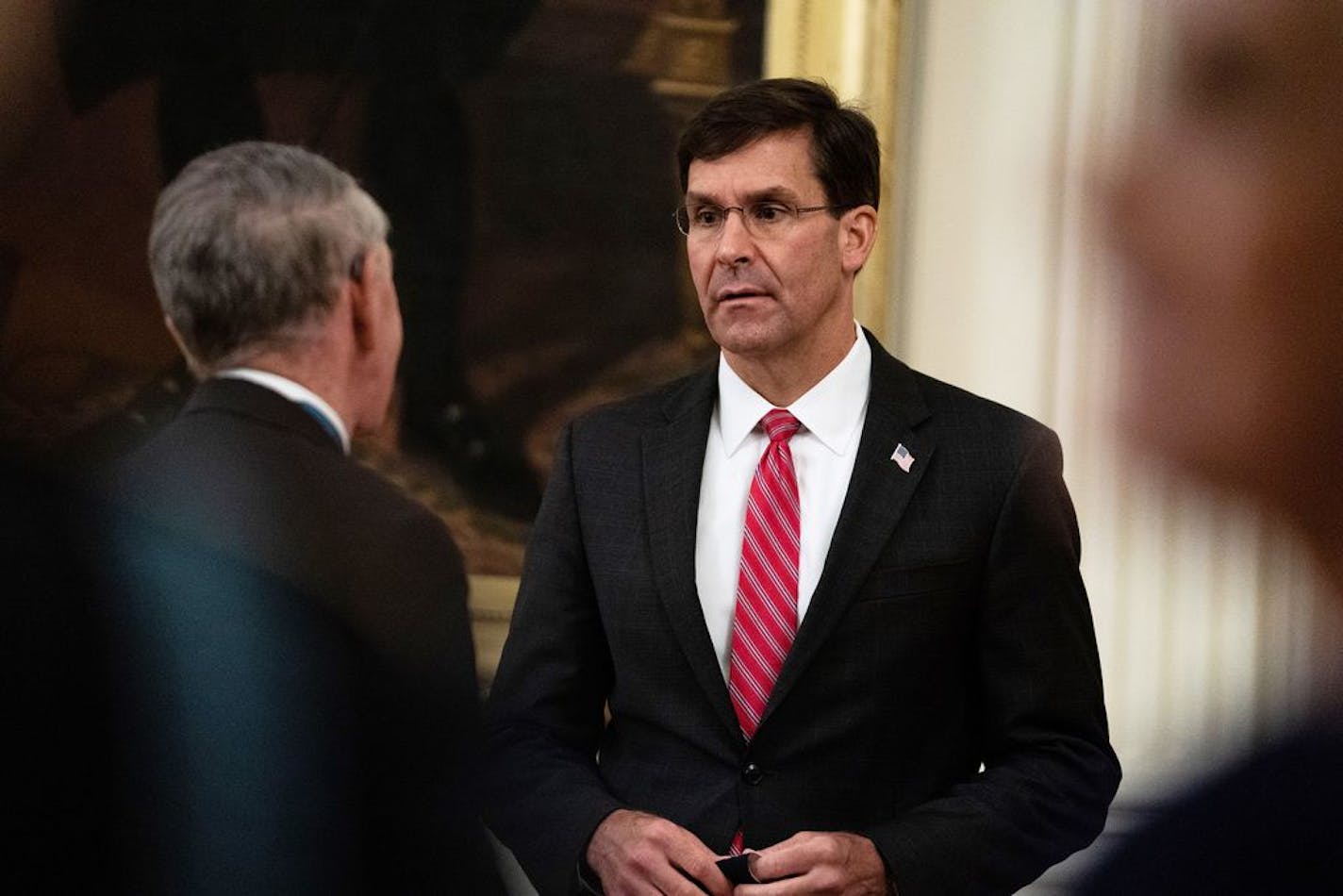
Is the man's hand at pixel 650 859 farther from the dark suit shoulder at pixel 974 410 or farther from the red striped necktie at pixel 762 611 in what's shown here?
the dark suit shoulder at pixel 974 410

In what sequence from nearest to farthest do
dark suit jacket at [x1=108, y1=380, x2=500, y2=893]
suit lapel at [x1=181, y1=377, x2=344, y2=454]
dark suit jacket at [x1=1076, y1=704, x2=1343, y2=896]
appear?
dark suit jacket at [x1=1076, y1=704, x2=1343, y2=896]
dark suit jacket at [x1=108, y1=380, x2=500, y2=893]
suit lapel at [x1=181, y1=377, x2=344, y2=454]

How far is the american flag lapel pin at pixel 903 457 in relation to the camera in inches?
81.4

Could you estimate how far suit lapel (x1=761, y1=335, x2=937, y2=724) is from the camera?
6.51ft

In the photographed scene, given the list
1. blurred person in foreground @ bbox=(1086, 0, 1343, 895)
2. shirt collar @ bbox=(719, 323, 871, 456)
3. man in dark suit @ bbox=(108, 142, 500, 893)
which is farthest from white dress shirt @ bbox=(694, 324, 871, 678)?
blurred person in foreground @ bbox=(1086, 0, 1343, 895)

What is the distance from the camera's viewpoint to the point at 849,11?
3.33 meters

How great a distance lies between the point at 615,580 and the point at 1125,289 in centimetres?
135

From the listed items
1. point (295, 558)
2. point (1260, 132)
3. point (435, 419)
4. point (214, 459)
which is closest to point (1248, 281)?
point (1260, 132)

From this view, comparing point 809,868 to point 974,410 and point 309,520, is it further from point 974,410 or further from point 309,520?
point 309,520

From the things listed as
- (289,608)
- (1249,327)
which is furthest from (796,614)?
(1249,327)

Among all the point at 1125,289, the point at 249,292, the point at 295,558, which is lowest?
the point at 295,558

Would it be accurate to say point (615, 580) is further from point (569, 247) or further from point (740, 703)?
point (569, 247)

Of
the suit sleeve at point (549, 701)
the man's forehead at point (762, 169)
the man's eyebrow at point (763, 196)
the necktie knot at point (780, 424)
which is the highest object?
the man's forehead at point (762, 169)

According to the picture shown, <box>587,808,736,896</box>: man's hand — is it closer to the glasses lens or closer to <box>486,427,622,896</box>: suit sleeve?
<box>486,427,622,896</box>: suit sleeve

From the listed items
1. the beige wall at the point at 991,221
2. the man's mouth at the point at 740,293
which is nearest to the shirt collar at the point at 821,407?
the man's mouth at the point at 740,293
